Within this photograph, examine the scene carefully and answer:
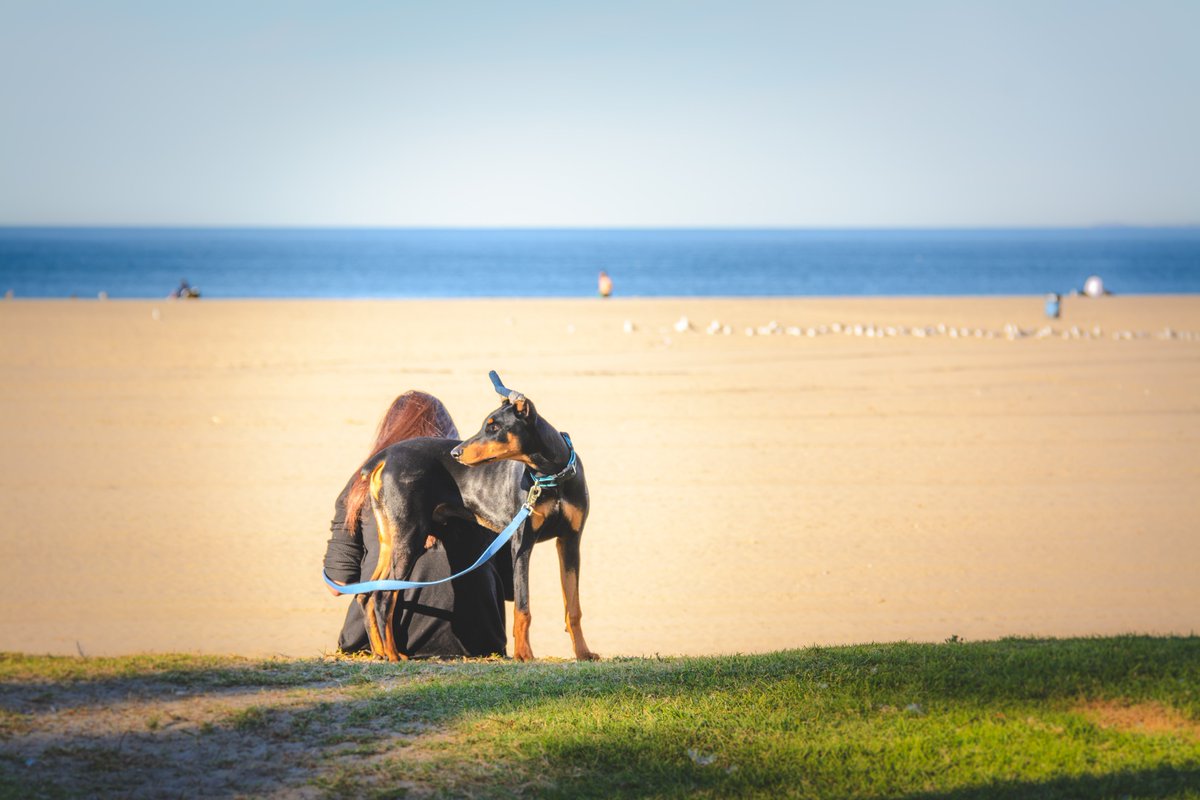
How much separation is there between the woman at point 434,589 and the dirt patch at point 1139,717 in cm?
332

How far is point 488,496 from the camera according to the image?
262 inches

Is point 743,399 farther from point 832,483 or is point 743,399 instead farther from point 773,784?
point 773,784

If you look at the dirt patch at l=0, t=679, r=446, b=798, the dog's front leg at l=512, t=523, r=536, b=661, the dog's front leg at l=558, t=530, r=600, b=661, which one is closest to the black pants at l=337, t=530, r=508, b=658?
the dog's front leg at l=512, t=523, r=536, b=661

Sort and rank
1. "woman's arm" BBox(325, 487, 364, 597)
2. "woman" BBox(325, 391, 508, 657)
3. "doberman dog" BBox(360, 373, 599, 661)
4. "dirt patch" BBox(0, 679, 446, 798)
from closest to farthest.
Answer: "dirt patch" BBox(0, 679, 446, 798)
"doberman dog" BBox(360, 373, 599, 661)
"woman" BBox(325, 391, 508, 657)
"woman's arm" BBox(325, 487, 364, 597)

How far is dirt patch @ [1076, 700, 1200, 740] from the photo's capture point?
5.38 metres

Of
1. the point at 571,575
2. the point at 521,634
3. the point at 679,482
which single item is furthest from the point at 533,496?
the point at 679,482

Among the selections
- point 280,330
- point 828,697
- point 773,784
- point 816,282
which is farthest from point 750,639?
point 816,282

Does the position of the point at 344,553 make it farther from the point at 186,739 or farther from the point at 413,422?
the point at 186,739

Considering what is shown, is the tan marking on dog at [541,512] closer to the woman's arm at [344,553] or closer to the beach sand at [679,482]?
the woman's arm at [344,553]

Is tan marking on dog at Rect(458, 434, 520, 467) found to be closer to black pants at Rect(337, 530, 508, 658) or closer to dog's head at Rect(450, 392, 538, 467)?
dog's head at Rect(450, 392, 538, 467)

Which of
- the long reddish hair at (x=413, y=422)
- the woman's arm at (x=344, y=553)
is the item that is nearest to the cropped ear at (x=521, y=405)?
the long reddish hair at (x=413, y=422)

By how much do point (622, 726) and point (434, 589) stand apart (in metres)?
1.99

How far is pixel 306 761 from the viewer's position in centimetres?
488

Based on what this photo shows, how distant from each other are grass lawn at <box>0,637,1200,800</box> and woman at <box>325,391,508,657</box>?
58cm
